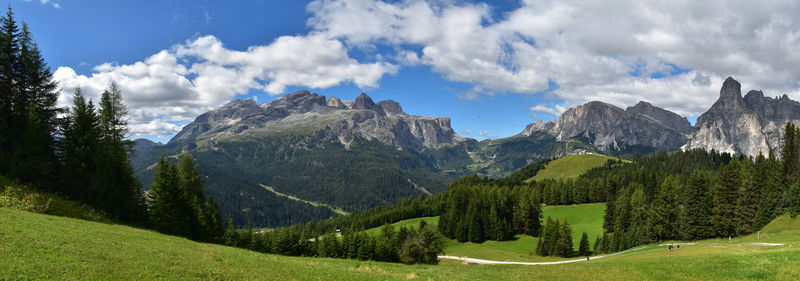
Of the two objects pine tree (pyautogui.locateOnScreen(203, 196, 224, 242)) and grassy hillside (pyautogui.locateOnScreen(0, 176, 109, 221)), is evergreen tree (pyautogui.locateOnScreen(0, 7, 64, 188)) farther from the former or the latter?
pine tree (pyautogui.locateOnScreen(203, 196, 224, 242))

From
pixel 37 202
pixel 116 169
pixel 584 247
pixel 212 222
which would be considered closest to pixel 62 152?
pixel 116 169

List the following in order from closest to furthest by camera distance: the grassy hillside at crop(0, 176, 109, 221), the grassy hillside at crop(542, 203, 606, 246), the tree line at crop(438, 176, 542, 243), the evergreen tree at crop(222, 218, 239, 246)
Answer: the grassy hillside at crop(0, 176, 109, 221) < the evergreen tree at crop(222, 218, 239, 246) < the grassy hillside at crop(542, 203, 606, 246) < the tree line at crop(438, 176, 542, 243)

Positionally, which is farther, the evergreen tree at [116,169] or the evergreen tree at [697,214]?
the evergreen tree at [697,214]

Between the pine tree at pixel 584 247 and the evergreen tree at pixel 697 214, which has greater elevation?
the evergreen tree at pixel 697 214

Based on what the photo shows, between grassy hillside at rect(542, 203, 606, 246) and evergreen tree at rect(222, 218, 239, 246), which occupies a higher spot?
evergreen tree at rect(222, 218, 239, 246)

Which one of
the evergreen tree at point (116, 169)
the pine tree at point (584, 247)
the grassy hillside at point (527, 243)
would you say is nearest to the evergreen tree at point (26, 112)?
the evergreen tree at point (116, 169)

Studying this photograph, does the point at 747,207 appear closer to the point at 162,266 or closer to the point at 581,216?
the point at 581,216

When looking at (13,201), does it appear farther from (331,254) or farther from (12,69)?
(331,254)

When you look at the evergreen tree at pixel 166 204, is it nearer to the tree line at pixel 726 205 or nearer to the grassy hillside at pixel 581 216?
the tree line at pixel 726 205

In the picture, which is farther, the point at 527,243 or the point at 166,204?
the point at 527,243

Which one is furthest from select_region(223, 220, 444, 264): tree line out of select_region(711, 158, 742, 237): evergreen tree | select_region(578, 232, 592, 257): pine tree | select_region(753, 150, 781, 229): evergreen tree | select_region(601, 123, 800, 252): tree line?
select_region(753, 150, 781, 229): evergreen tree

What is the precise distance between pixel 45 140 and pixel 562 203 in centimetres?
17786

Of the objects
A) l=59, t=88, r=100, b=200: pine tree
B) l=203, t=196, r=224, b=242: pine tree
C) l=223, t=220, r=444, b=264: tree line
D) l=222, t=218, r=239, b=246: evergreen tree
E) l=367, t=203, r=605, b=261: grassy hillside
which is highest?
l=59, t=88, r=100, b=200: pine tree

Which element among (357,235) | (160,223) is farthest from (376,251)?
(160,223)
